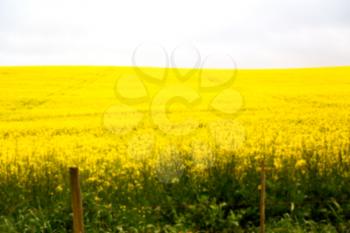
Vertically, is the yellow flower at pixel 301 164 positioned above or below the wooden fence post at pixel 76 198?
below

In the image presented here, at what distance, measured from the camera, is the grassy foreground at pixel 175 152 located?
7.01 meters

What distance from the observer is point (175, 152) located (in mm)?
10016

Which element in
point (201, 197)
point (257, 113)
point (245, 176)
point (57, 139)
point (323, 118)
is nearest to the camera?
point (201, 197)

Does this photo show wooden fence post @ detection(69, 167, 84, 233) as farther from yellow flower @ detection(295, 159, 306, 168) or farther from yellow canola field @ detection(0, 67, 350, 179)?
yellow flower @ detection(295, 159, 306, 168)

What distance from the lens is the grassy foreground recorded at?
276 inches

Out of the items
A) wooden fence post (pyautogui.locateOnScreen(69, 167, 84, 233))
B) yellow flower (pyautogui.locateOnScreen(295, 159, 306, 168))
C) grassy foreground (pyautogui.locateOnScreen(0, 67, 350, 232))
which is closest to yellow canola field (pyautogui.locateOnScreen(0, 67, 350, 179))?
grassy foreground (pyautogui.locateOnScreen(0, 67, 350, 232))

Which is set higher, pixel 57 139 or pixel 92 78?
pixel 92 78

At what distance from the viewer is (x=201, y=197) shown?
7.16 meters

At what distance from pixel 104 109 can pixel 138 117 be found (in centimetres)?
254

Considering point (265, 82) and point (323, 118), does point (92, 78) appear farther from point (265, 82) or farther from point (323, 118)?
point (323, 118)

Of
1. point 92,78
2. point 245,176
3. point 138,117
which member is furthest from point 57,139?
point 92,78

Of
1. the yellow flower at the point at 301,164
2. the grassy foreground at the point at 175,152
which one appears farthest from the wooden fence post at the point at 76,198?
the yellow flower at the point at 301,164

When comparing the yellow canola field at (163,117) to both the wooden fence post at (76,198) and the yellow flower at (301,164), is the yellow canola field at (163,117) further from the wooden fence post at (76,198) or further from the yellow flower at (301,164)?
the wooden fence post at (76,198)

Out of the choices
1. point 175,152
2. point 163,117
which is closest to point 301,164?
point 175,152
